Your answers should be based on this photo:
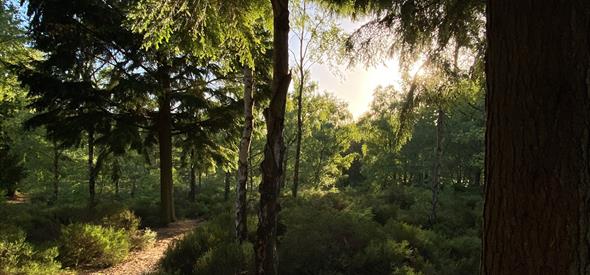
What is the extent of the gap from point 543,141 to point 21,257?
8793 mm

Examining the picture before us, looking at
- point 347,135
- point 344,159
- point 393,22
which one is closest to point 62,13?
point 393,22

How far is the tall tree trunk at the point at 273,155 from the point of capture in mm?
5031

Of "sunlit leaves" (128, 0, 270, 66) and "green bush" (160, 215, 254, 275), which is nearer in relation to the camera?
"sunlit leaves" (128, 0, 270, 66)

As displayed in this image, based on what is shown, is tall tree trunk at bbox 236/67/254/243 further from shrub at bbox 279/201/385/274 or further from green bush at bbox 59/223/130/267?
green bush at bbox 59/223/130/267

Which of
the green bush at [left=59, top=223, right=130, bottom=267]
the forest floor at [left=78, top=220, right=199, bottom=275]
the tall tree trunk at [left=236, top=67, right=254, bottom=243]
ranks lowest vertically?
the forest floor at [left=78, top=220, right=199, bottom=275]

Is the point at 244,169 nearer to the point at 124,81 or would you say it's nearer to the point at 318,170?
the point at 124,81

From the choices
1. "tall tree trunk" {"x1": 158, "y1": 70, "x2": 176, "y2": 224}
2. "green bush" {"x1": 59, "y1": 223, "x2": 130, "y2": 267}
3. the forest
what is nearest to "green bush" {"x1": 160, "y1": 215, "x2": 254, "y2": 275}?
the forest

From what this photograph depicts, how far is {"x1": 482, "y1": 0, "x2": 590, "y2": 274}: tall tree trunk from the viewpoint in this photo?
1.76m

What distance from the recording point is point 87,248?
9234 mm

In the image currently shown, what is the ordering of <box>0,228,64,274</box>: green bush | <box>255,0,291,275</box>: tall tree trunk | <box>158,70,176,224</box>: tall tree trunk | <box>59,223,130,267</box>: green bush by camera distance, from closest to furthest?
<box>255,0,291,275</box>: tall tree trunk, <box>0,228,64,274</box>: green bush, <box>59,223,130,267</box>: green bush, <box>158,70,176,224</box>: tall tree trunk

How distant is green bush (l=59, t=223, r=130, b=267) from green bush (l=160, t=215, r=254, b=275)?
4.84ft

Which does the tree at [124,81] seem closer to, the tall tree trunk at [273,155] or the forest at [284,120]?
the forest at [284,120]

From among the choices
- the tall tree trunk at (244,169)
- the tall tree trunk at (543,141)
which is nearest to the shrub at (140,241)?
the tall tree trunk at (244,169)

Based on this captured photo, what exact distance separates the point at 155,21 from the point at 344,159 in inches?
884
